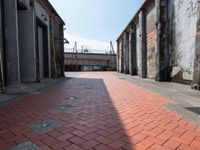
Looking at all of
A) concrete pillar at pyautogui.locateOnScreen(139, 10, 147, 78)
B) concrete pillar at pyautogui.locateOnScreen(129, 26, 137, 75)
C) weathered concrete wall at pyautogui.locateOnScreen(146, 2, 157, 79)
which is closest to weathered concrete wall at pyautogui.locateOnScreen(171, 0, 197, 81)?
weathered concrete wall at pyautogui.locateOnScreen(146, 2, 157, 79)

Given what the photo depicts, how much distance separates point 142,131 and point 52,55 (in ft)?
38.5

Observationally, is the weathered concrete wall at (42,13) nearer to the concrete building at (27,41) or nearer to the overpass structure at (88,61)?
the concrete building at (27,41)

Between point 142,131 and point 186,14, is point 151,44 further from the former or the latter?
point 142,131

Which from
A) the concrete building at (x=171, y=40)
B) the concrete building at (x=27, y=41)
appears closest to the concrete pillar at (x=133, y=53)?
the concrete building at (x=171, y=40)

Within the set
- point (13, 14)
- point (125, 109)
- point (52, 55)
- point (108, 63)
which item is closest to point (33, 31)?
point (13, 14)

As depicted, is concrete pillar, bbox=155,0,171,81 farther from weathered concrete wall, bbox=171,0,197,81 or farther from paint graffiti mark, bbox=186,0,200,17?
paint graffiti mark, bbox=186,0,200,17

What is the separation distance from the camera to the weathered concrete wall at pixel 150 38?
11476 mm

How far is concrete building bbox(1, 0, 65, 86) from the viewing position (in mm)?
6871

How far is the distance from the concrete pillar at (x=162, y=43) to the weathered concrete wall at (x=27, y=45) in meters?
6.90

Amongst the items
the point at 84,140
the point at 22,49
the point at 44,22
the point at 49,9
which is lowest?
the point at 84,140

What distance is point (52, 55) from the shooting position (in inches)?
516

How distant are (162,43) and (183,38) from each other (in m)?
1.81

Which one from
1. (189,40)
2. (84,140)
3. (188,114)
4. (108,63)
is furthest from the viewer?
(108,63)

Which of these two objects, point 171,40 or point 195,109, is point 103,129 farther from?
point 171,40
